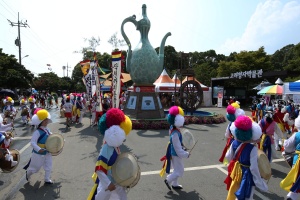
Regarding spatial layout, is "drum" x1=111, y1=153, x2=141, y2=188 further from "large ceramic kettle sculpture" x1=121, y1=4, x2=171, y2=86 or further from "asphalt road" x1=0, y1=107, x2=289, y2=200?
"large ceramic kettle sculpture" x1=121, y1=4, x2=171, y2=86

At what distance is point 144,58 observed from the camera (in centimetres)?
1412

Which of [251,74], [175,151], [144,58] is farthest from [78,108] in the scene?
[251,74]

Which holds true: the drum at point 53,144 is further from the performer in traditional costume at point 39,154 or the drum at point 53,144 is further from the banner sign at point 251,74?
the banner sign at point 251,74

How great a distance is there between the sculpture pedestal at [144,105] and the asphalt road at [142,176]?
4.69m

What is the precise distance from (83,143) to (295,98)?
49.4ft

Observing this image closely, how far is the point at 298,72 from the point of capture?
844 inches

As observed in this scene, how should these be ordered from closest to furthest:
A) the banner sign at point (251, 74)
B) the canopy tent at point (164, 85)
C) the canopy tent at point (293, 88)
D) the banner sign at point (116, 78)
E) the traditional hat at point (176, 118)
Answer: the traditional hat at point (176, 118) → the banner sign at point (116, 78) → the canopy tent at point (293, 88) → the banner sign at point (251, 74) → the canopy tent at point (164, 85)

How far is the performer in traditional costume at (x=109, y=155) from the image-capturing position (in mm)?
3068

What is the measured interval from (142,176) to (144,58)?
9693 millimetres

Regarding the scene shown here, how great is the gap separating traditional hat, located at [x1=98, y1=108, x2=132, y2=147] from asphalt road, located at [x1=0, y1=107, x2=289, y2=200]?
6.04ft

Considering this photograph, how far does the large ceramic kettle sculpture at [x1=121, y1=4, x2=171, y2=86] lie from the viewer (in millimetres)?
14148

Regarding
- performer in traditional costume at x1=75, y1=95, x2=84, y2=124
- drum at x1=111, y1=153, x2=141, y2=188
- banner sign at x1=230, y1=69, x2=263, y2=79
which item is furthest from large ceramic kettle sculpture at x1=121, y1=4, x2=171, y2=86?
banner sign at x1=230, y1=69, x2=263, y2=79

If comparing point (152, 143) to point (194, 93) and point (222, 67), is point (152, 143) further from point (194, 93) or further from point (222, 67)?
point (222, 67)

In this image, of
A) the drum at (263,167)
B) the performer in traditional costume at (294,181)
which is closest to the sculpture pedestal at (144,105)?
the performer in traditional costume at (294,181)
